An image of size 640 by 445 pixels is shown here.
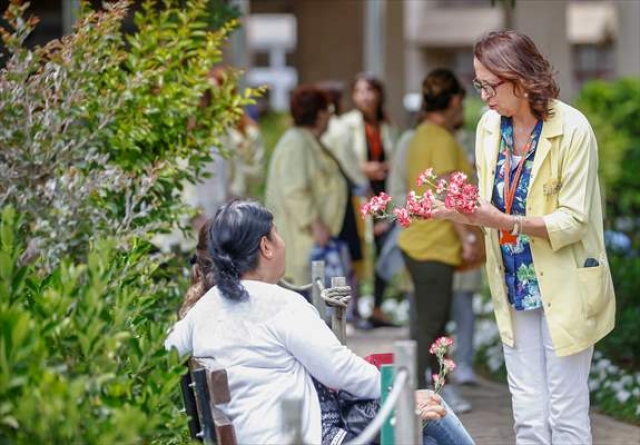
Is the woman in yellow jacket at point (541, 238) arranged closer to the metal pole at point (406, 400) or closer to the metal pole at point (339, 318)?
the metal pole at point (339, 318)

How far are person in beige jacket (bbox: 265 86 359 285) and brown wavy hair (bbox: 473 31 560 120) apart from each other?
4.01 metres

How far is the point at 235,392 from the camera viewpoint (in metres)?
4.45

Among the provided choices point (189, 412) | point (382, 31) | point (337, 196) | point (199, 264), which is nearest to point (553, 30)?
point (337, 196)

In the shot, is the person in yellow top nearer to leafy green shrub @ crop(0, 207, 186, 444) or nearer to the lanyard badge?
the lanyard badge

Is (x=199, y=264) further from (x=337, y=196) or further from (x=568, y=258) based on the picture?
(x=337, y=196)

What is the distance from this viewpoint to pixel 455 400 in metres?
8.17

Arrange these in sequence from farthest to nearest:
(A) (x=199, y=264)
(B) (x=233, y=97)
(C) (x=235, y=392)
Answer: (B) (x=233, y=97)
(A) (x=199, y=264)
(C) (x=235, y=392)

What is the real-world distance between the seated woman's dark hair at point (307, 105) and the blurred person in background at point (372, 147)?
1.46m

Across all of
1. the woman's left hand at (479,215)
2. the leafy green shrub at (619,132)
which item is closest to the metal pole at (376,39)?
the leafy green shrub at (619,132)

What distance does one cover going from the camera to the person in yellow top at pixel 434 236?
26.0 ft

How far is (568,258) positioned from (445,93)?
298 centimetres

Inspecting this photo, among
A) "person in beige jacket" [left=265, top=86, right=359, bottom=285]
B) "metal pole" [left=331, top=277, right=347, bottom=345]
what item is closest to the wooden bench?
"metal pole" [left=331, top=277, right=347, bottom=345]

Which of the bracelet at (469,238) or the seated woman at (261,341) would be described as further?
the bracelet at (469,238)

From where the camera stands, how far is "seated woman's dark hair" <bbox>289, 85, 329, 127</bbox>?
30.9 feet
